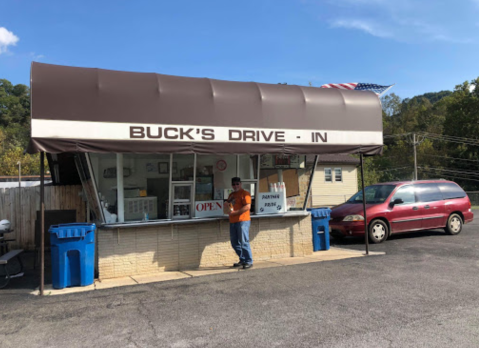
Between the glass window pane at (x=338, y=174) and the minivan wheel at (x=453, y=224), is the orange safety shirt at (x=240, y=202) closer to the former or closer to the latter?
the minivan wheel at (x=453, y=224)

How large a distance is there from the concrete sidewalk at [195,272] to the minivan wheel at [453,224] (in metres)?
4.46

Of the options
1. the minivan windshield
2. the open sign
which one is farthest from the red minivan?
the open sign

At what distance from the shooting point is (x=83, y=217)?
10531mm

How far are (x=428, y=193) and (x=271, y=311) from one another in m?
8.91

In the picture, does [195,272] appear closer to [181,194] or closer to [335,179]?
[181,194]

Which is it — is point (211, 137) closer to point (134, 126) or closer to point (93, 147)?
point (134, 126)

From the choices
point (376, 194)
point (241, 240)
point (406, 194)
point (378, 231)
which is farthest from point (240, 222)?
point (406, 194)

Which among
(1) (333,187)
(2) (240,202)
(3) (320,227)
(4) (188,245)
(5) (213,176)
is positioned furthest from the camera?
(1) (333,187)

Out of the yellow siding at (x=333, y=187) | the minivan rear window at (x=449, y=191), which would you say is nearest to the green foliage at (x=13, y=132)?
the yellow siding at (x=333, y=187)

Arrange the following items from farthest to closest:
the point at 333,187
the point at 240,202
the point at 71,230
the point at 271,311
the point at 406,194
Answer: the point at 333,187, the point at 406,194, the point at 240,202, the point at 71,230, the point at 271,311

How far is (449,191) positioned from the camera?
12320mm

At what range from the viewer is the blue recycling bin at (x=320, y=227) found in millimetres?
9367

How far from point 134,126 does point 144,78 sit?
963 mm

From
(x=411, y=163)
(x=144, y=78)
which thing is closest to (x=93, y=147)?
(x=144, y=78)
